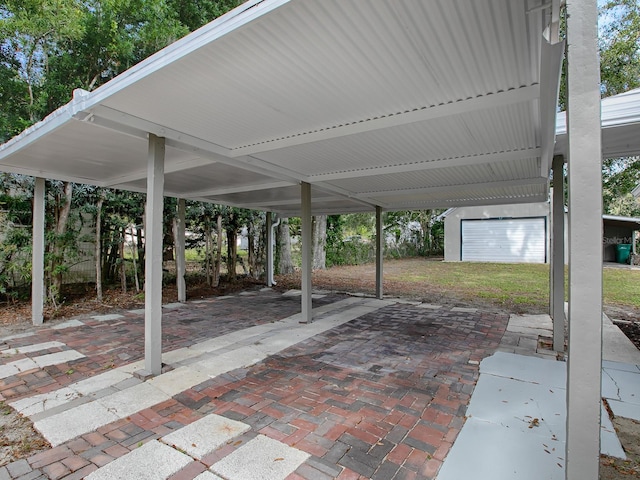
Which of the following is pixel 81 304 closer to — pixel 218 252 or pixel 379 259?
pixel 218 252

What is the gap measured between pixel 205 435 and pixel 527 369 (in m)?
3.22

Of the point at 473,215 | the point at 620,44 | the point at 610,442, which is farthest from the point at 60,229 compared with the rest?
the point at 473,215

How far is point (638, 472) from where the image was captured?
194 cm

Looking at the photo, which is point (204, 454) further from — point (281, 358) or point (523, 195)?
point (523, 195)

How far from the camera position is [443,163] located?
4.33 meters

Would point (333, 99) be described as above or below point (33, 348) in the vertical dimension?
above

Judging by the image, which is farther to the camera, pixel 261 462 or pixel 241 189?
pixel 241 189

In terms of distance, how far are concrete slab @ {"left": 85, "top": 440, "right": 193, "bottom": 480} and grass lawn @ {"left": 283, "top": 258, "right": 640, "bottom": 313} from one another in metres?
6.80

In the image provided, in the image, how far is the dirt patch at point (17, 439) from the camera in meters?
2.09

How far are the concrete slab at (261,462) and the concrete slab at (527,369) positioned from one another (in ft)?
7.63

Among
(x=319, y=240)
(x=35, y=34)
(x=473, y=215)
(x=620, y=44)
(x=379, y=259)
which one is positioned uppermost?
(x=620, y=44)

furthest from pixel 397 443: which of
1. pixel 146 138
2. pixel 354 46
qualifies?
pixel 146 138

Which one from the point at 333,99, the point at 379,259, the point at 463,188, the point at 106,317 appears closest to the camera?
the point at 333,99

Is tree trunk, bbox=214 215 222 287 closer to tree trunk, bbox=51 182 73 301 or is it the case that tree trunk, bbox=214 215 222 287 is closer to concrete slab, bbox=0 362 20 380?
tree trunk, bbox=51 182 73 301
